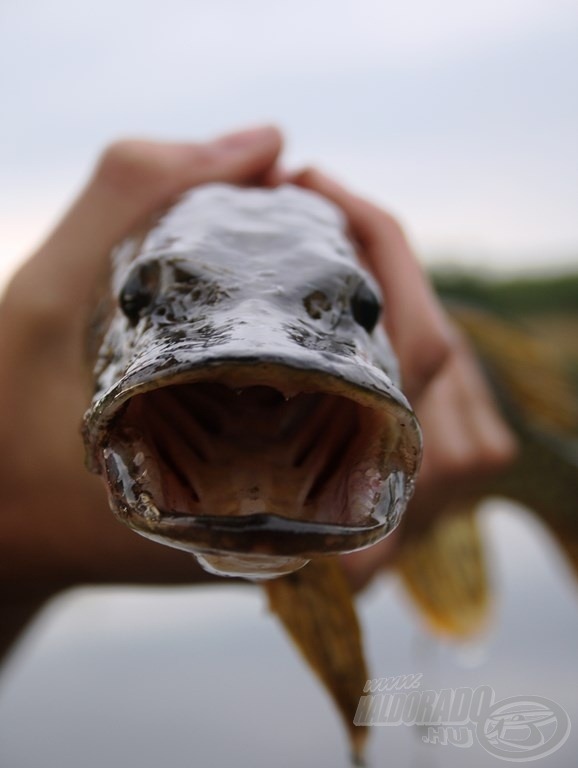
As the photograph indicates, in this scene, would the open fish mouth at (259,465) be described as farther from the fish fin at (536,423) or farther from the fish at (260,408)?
the fish fin at (536,423)

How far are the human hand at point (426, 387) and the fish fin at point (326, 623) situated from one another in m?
0.37

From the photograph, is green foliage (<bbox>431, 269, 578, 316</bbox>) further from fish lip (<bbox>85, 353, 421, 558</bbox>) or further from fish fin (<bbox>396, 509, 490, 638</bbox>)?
fish lip (<bbox>85, 353, 421, 558</bbox>)

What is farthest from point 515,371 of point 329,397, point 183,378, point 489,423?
point 183,378

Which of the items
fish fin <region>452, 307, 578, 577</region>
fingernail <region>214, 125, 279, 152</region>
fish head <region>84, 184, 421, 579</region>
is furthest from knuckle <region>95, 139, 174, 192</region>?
fish fin <region>452, 307, 578, 577</region>

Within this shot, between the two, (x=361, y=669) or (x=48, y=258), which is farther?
(x=48, y=258)

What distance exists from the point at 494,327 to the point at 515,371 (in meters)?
0.29

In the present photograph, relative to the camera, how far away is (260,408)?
98 cm

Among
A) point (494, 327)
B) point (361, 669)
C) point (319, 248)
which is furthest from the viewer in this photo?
point (494, 327)

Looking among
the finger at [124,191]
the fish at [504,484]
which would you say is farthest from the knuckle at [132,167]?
the fish at [504,484]

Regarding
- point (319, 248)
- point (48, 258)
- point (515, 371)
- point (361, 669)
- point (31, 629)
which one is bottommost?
point (31, 629)

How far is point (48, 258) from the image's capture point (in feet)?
5.62

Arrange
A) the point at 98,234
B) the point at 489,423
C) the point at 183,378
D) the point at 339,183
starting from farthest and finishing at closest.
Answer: the point at 489,423 → the point at 339,183 → the point at 98,234 → the point at 183,378

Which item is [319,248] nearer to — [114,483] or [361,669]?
[114,483]

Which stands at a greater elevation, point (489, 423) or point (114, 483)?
point (114, 483)
